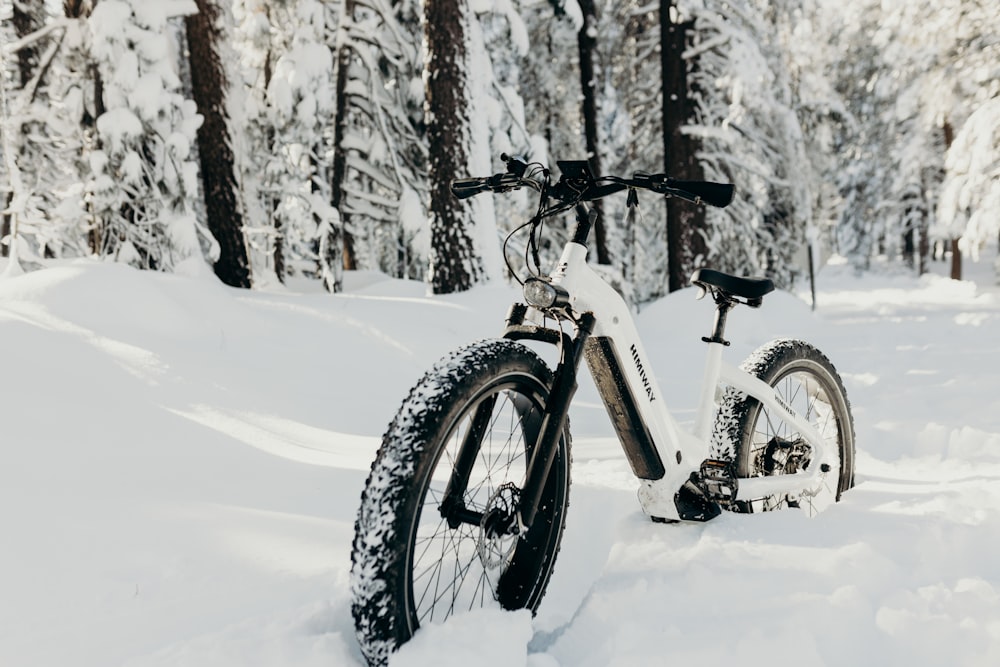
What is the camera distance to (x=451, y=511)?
2178 millimetres

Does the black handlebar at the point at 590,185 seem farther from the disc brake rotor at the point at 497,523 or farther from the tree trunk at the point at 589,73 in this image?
the tree trunk at the point at 589,73

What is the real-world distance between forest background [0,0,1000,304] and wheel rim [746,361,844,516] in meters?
4.80

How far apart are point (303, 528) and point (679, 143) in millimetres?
10608

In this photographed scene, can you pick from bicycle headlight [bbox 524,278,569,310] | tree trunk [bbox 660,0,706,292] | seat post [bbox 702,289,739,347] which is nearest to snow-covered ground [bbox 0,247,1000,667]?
seat post [bbox 702,289,739,347]

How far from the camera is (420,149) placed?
1248cm

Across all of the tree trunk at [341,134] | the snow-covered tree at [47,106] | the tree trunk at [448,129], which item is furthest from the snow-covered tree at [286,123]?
the tree trunk at [448,129]

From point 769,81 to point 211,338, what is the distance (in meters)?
9.24

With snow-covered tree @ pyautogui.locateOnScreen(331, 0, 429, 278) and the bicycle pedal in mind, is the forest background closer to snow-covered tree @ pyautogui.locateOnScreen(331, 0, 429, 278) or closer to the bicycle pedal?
snow-covered tree @ pyautogui.locateOnScreen(331, 0, 429, 278)

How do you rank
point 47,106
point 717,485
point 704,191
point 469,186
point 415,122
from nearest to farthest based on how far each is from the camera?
point 704,191, point 469,186, point 717,485, point 47,106, point 415,122

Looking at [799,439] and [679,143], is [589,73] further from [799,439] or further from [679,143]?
[799,439]

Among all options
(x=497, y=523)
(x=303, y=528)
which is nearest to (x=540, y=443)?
(x=497, y=523)

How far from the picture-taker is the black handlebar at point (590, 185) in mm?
2293

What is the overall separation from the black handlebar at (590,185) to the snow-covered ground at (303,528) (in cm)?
133

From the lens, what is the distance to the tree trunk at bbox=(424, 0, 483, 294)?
7.68 meters
